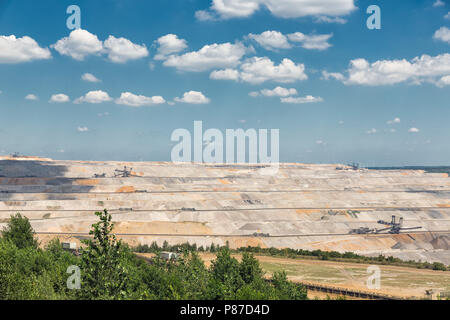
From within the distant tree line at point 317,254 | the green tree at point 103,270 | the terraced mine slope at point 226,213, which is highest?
the green tree at point 103,270

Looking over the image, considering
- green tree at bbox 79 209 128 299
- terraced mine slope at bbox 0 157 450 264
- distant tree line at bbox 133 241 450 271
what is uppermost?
green tree at bbox 79 209 128 299

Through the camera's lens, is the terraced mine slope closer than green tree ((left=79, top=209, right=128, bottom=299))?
No

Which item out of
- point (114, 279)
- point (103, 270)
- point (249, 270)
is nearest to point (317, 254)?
point (249, 270)

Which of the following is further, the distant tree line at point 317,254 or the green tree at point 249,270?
the distant tree line at point 317,254

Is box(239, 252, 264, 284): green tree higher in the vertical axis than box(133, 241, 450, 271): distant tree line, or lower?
higher

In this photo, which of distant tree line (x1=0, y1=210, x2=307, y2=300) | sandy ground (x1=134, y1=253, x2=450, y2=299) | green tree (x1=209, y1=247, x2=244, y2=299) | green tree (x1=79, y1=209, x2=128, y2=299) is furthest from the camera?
sandy ground (x1=134, y1=253, x2=450, y2=299)

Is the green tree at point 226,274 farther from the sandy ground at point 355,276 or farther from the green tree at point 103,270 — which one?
the sandy ground at point 355,276

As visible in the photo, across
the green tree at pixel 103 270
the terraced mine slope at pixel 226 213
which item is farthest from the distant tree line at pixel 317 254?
the green tree at pixel 103 270

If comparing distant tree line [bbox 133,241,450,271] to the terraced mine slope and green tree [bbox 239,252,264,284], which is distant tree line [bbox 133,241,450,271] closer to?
the terraced mine slope

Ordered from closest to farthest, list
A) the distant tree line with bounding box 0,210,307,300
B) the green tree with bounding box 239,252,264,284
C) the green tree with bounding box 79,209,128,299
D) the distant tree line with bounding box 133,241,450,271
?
1. the green tree with bounding box 79,209,128,299
2. the distant tree line with bounding box 0,210,307,300
3. the green tree with bounding box 239,252,264,284
4. the distant tree line with bounding box 133,241,450,271

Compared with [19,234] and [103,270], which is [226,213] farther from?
[103,270]

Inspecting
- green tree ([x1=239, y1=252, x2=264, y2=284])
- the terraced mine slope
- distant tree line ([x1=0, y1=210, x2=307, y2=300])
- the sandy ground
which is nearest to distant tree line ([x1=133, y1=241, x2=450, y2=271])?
the sandy ground

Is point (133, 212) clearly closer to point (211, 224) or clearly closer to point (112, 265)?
point (211, 224)
